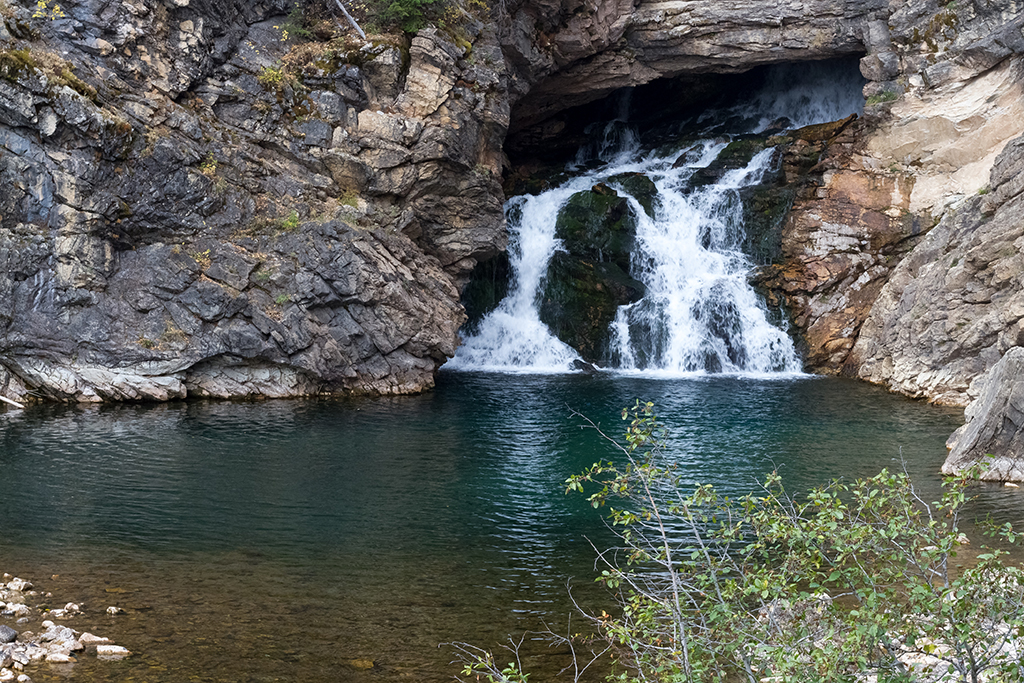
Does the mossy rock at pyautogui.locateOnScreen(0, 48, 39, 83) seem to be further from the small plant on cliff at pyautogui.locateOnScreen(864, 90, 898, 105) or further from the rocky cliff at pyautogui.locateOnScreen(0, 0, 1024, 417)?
the small plant on cliff at pyautogui.locateOnScreen(864, 90, 898, 105)

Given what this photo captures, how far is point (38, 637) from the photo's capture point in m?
9.70

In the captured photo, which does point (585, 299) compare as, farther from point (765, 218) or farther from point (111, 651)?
point (111, 651)

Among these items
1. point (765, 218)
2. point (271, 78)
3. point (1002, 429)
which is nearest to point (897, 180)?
point (765, 218)

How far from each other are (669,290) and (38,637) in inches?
1043

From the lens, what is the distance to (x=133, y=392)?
2428cm

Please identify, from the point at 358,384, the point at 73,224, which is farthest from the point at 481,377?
the point at 73,224

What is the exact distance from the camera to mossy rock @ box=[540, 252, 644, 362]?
1284 inches

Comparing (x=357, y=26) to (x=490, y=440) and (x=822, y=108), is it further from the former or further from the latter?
(x=822, y=108)

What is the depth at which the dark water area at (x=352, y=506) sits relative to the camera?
34.0 ft

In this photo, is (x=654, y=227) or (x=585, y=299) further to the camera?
(x=654, y=227)

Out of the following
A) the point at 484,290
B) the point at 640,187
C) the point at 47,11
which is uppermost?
Result: the point at 47,11

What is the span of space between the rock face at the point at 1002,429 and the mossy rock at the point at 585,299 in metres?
16.2

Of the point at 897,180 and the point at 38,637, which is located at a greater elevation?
the point at 897,180

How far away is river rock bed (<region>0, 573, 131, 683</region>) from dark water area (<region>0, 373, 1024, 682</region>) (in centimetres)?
21
